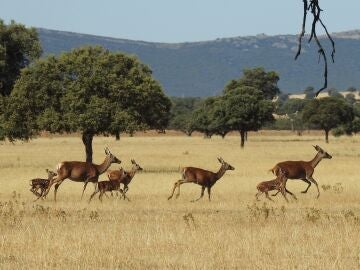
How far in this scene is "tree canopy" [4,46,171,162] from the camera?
41906 millimetres

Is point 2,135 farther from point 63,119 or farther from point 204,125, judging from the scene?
point 204,125

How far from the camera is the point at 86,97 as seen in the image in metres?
43.1

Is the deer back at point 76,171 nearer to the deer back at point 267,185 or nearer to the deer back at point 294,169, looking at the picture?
the deer back at point 267,185

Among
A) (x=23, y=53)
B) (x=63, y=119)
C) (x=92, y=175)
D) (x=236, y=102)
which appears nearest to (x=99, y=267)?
(x=92, y=175)

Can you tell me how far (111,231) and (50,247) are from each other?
256 centimetres

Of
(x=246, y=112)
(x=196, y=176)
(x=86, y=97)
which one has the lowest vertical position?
(x=246, y=112)

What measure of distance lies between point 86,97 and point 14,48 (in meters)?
6.84

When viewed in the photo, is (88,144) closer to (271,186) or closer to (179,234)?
(271,186)

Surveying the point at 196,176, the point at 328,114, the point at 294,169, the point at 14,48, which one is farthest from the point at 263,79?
the point at 196,176

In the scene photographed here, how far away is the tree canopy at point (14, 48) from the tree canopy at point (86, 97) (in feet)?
7.48

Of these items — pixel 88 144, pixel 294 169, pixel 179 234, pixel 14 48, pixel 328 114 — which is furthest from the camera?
pixel 328 114

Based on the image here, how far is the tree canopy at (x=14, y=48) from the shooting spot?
46.5 metres

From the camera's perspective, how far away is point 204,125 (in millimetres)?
133250

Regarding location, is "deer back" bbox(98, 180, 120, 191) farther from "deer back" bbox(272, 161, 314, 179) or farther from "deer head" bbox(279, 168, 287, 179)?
"deer head" bbox(279, 168, 287, 179)
